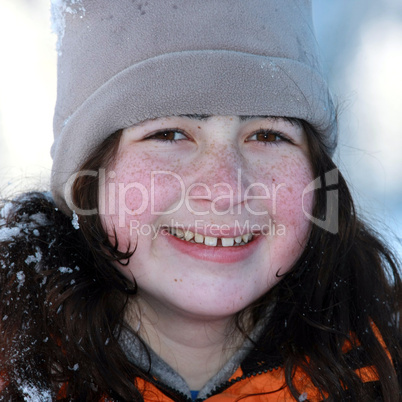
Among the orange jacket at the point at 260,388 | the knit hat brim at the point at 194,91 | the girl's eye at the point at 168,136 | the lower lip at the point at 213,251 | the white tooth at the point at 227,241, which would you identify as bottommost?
the orange jacket at the point at 260,388

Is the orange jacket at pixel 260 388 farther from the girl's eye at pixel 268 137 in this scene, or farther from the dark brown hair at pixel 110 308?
the girl's eye at pixel 268 137

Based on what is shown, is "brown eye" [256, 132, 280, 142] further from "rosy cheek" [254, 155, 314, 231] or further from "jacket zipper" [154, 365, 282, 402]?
"jacket zipper" [154, 365, 282, 402]

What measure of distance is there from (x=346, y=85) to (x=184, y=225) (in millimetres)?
5298

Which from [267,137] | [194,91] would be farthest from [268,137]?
[194,91]

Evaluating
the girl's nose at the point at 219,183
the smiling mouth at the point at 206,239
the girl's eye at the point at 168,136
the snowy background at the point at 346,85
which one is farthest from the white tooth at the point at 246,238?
the snowy background at the point at 346,85

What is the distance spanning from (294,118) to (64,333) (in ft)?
3.24

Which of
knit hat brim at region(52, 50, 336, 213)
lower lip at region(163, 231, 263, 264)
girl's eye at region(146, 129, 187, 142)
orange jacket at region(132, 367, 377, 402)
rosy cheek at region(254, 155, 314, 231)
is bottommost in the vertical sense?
orange jacket at region(132, 367, 377, 402)

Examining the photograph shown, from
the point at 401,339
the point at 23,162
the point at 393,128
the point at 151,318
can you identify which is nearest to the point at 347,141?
the point at 393,128

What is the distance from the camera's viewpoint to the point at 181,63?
4.67ft

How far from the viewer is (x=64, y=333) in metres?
1.57

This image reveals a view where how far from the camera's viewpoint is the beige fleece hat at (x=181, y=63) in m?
1.43

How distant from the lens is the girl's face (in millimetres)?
1468

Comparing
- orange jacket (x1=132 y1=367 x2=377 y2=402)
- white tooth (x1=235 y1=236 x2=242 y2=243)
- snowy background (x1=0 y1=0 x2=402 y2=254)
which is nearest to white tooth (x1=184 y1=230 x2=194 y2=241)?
white tooth (x1=235 y1=236 x2=242 y2=243)

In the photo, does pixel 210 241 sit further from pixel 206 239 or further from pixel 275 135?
pixel 275 135
